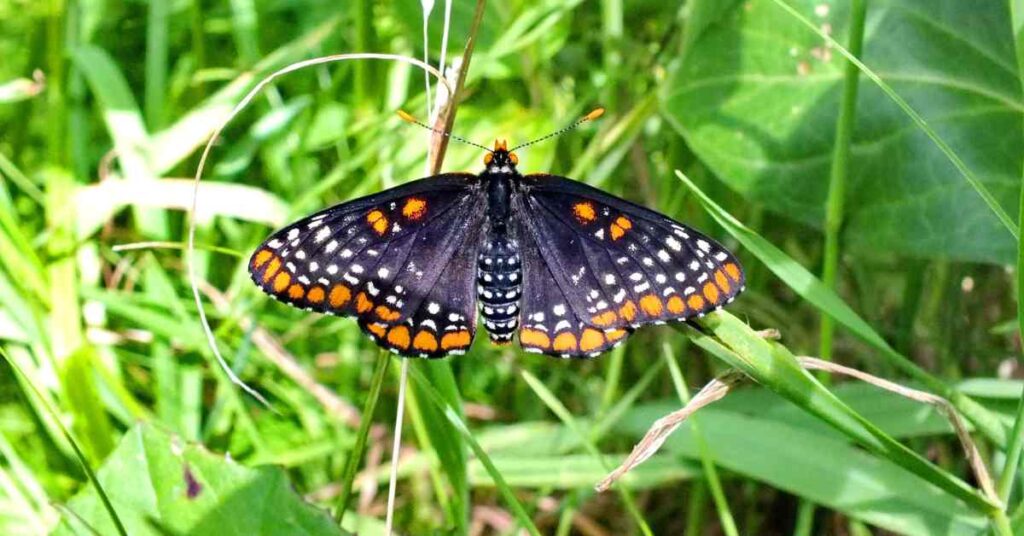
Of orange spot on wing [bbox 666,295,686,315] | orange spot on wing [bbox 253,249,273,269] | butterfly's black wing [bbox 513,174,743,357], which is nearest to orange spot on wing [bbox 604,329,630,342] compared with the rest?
butterfly's black wing [bbox 513,174,743,357]

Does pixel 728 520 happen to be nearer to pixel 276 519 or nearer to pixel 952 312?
pixel 276 519

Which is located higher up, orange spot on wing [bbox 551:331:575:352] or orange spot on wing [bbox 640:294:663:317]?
orange spot on wing [bbox 640:294:663:317]

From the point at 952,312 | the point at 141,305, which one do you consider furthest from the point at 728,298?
the point at 141,305

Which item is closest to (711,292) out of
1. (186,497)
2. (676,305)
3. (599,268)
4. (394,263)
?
(676,305)

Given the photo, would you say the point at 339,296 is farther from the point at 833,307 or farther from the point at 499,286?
the point at 833,307

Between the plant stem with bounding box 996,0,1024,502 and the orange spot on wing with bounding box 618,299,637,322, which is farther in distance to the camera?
the orange spot on wing with bounding box 618,299,637,322

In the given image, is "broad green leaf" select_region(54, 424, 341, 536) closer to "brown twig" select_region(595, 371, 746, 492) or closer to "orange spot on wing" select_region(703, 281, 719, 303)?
"brown twig" select_region(595, 371, 746, 492)
